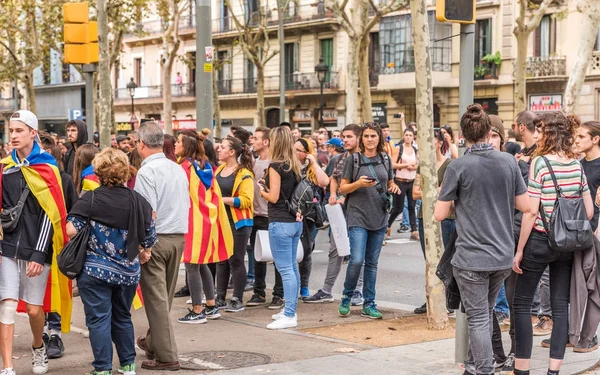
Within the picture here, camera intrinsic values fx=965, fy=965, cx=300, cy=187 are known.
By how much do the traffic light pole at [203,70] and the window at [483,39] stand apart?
93.8 feet

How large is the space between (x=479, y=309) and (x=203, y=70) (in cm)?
801

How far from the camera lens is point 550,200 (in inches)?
272

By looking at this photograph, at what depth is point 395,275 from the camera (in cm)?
1326

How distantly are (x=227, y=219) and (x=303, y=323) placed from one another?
1.31 metres

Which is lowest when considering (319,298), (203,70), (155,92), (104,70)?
(319,298)

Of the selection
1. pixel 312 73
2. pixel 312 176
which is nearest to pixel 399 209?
pixel 312 176

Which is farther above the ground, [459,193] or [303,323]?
[459,193]

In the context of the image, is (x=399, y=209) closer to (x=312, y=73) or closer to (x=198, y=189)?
(x=198, y=189)

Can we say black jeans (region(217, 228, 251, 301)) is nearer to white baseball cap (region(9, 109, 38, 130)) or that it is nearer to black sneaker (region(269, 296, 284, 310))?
black sneaker (region(269, 296, 284, 310))

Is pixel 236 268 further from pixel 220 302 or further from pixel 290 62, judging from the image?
pixel 290 62

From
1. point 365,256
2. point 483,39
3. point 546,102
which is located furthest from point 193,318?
point 483,39

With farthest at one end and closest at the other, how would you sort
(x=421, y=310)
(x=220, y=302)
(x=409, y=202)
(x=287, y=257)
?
(x=409, y=202), (x=220, y=302), (x=421, y=310), (x=287, y=257)

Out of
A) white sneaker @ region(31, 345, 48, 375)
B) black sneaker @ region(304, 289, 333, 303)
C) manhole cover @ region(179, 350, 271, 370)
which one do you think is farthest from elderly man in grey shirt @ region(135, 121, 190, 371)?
black sneaker @ region(304, 289, 333, 303)

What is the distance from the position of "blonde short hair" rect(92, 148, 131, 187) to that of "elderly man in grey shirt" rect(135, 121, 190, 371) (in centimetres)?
72
